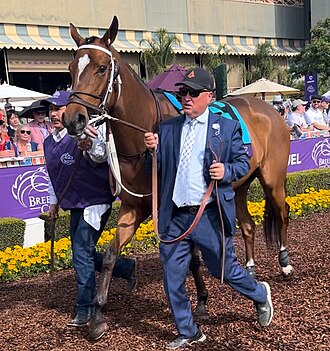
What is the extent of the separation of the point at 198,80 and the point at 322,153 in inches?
340

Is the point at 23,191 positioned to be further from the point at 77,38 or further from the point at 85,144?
the point at 77,38

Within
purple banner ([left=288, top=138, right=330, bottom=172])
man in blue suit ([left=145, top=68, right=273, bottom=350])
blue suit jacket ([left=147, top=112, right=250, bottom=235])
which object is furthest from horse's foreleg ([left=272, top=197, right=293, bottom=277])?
purple banner ([left=288, top=138, right=330, bottom=172])

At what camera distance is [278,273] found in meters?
5.24

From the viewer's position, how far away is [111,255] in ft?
12.7

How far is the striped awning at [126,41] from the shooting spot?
27.0 m

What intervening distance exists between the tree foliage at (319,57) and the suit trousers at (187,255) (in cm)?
2992

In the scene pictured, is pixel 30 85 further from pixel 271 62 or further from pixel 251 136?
pixel 251 136

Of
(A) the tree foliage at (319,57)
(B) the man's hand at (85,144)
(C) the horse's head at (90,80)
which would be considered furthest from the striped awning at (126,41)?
(C) the horse's head at (90,80)

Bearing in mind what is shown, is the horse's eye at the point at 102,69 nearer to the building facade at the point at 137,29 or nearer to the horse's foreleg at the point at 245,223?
the horse's foreleg at the point at 245,223

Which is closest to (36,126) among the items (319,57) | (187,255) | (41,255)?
(41,255)

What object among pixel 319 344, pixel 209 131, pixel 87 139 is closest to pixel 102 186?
pixel 87 139

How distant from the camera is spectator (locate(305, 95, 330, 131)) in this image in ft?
37.6

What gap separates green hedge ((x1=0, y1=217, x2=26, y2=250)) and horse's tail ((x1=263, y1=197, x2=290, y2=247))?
3.19m

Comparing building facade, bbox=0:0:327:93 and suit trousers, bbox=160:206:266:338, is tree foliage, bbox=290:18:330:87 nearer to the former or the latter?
building facade, bbox=0:0:327:93
